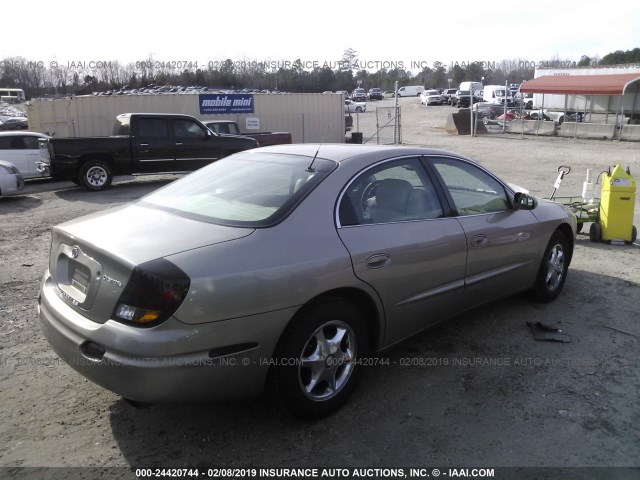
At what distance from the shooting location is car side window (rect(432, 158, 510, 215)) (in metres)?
4.22

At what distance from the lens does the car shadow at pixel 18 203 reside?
1075cm

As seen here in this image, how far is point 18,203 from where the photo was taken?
37.7 feet

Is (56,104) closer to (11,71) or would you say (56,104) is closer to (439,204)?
(439,204)

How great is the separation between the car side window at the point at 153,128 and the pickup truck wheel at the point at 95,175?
1.25m

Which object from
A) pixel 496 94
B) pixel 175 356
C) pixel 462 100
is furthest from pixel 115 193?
pixel 462 100

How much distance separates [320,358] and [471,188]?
2232 millimetres

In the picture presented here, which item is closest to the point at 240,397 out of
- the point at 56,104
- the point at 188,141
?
the point at 188,141

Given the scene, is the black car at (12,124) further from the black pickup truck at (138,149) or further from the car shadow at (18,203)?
the car shadow at (18,203)

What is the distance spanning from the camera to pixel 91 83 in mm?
64375

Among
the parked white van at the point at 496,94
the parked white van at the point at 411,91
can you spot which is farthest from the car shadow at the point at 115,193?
the parked white van at the point at 411,91

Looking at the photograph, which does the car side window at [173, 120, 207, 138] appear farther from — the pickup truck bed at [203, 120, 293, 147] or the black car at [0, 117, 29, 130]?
the black car at [0, 117, 29, 130]

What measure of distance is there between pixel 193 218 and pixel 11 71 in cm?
8941

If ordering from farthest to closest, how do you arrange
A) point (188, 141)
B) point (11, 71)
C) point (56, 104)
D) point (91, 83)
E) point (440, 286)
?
point (11, 71) < point (91, 83) < point (56, 104) < point (188, 141) < point (440, 286)

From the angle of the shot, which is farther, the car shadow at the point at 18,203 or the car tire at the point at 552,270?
the car shadow at the point at 18,203
